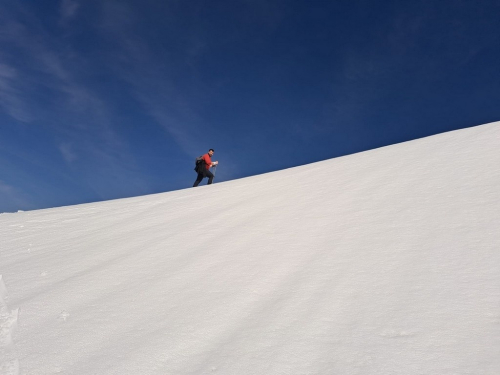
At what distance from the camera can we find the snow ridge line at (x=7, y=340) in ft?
4.25

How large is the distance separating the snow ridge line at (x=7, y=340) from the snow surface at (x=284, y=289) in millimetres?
10

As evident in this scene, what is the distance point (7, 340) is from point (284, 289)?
4.24 feet

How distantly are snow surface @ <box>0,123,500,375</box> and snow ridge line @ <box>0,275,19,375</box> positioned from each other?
0.01 meters

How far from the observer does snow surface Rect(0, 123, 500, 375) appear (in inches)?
47.7

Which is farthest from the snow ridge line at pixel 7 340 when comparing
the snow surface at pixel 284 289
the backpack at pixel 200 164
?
the backpack at pixel 200 164

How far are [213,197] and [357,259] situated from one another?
2808mm

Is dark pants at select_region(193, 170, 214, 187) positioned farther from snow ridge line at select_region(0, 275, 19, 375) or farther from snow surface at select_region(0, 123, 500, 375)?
snow ridge line at select_region(0, 275, 19, 375)

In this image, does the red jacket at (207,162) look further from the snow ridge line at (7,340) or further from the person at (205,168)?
the snow ridge line at (7,340)

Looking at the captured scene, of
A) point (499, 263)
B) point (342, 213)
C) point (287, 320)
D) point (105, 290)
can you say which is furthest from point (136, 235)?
point (499, 263)

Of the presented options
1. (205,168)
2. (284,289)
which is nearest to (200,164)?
(205,168)

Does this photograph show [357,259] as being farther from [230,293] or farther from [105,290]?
[105,290]

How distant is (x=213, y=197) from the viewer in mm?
4449

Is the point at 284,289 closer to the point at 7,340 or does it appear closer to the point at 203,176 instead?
the point at 7,340

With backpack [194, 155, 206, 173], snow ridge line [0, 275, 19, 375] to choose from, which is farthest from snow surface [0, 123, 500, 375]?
backpack [194, 155, 206, 173]
